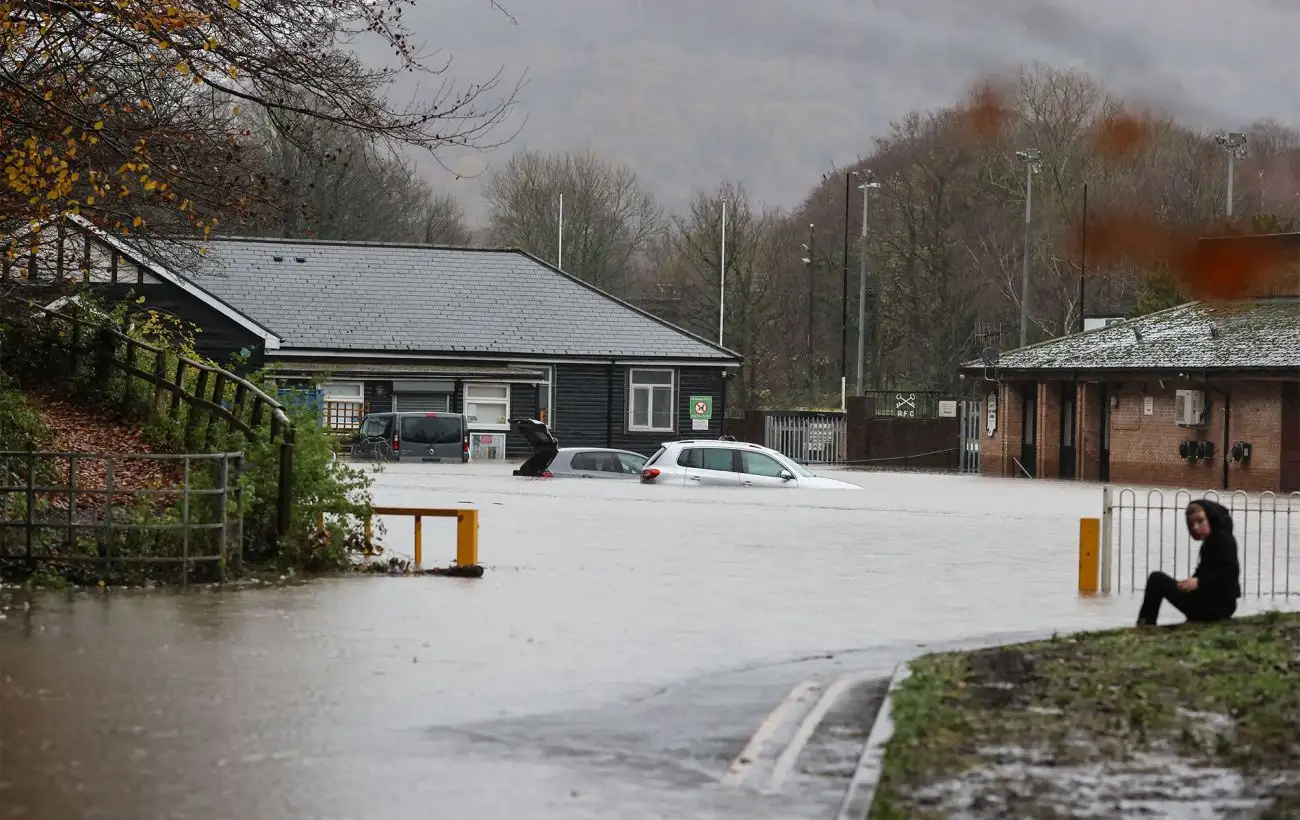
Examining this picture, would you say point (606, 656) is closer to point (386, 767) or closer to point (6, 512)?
point (386, 767)

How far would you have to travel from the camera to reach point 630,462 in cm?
4253

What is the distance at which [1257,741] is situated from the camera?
1022 centimetres

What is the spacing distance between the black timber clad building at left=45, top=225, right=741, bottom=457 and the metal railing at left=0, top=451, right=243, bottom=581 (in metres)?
37.8

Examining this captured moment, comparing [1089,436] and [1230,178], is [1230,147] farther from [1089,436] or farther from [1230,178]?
[1089,436]

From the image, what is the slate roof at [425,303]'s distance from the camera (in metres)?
59.0

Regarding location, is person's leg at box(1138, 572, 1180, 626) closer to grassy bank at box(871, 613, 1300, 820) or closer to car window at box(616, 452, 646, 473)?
grassy bank at box(871, 613, 1300, 820)

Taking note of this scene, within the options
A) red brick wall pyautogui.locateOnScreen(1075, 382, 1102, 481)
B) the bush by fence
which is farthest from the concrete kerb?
red brick wall pyautogui.locateOnScreen(1075, 382, 1102, 481)

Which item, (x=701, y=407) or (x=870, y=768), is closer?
(x=870, y=768)

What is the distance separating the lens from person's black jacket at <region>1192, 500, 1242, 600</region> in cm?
1527

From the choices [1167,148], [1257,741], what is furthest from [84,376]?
[1167,148]

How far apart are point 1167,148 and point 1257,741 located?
2566 inches

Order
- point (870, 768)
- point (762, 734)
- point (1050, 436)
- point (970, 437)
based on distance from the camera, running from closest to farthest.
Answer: point (870, 768) → point (762, 734) → point (1050, 436) → point (970, 437)

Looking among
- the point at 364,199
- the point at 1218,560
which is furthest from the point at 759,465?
the point at 364,199

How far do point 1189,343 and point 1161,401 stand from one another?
1.66m
